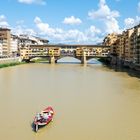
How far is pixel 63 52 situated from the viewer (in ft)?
229

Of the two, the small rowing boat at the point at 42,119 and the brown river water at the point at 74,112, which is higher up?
the small rowing boat at the point at 42,119

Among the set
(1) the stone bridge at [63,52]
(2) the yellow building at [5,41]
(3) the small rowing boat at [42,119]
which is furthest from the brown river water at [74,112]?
(1) the stone bridge at [63,52]

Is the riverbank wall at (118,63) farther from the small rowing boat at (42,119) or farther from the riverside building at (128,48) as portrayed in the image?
the small rowing boat at (42,119)

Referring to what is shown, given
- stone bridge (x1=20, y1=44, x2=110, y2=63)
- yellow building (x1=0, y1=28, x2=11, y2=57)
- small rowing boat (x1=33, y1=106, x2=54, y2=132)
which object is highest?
yellow building (x1=0, y1=28, x2=11, y2=57)

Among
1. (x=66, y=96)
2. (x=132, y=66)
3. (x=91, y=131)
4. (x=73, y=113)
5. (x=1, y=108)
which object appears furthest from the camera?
(x=132, y=66)

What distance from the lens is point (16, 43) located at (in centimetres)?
7456

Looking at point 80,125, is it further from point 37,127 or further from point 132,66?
point 132,66

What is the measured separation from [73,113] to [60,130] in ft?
9.46

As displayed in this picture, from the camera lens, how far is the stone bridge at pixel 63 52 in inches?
2576

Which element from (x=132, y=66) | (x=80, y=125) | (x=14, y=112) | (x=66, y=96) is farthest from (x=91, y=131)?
(x=132, y=66)

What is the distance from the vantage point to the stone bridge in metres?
65.4

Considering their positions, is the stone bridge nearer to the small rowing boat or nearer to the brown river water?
the brown river water

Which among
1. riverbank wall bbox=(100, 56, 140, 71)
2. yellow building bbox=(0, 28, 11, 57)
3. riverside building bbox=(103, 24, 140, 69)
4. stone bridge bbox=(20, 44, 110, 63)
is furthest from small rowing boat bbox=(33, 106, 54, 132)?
stone bridge bbox=(20, 44, 110, 63)

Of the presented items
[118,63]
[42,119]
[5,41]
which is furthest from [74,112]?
[5,41]
